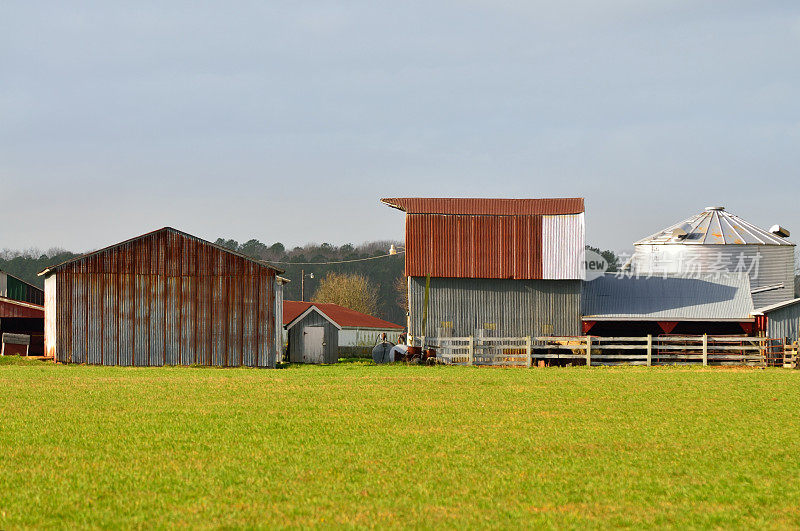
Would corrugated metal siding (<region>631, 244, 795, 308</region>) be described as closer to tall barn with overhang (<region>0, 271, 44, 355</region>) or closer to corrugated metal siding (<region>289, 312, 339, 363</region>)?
corrugated metal siding (<region>289, 312, 339, 363</region>)

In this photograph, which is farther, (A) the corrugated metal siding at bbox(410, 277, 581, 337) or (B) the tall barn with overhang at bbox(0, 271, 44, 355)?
(B) the tall barn with overhang at bbox(0, 271, 44, 355)

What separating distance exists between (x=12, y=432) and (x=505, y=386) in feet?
43.0

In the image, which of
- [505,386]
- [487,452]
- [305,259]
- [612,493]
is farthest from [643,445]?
[305,259]

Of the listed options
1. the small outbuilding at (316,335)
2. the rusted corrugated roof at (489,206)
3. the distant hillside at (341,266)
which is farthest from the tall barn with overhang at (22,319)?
the distant hillside at (341,266)

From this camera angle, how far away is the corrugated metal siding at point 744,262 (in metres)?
52.9

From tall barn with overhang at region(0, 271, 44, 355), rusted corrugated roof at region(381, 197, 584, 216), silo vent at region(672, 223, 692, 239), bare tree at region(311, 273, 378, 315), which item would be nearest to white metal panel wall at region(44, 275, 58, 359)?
tall barn with overhang at region(0, 271, 44, 355)

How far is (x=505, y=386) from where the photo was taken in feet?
78.5

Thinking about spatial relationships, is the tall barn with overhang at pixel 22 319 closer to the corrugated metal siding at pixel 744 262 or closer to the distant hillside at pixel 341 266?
the corrugated metal siding at pixel 744 262

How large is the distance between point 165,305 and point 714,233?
31908 mm

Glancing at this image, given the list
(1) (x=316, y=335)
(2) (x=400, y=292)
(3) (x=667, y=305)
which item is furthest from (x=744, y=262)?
(2) (x=400, y=292)

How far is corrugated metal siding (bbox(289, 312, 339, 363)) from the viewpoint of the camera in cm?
5416

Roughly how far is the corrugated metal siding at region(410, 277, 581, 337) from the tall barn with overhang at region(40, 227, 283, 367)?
27.1ft

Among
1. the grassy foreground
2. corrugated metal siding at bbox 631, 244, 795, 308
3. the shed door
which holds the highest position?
corrugated metal siding at bbox 631, 244, 795, 308

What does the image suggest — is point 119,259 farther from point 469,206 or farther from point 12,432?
point 12,432
